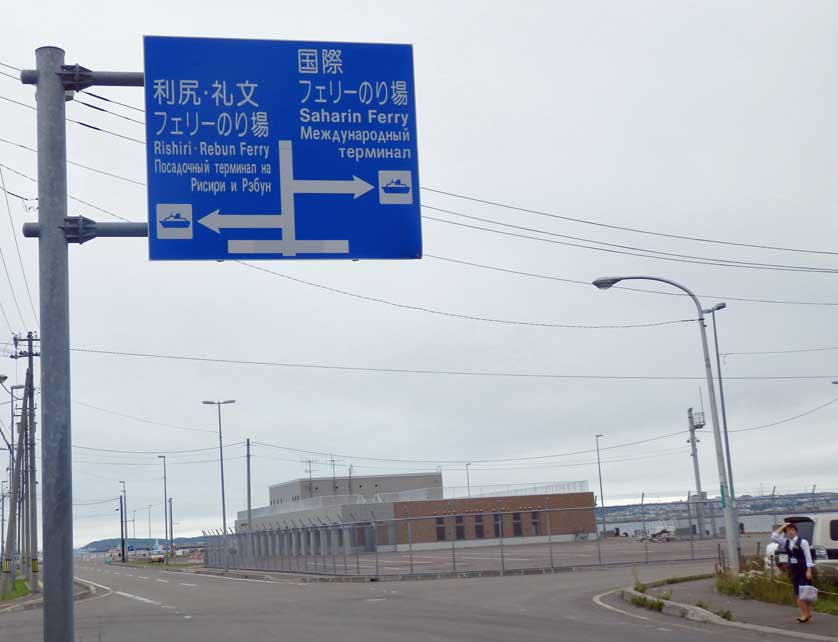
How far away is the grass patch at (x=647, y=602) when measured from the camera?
21.1 meters

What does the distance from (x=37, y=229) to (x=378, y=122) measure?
3.47m

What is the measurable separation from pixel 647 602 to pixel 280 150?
15.9 metres

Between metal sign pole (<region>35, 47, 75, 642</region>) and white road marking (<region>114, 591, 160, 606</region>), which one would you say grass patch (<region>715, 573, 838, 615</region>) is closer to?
metal sign pole (<region>35, 47, 75, 642</region>)

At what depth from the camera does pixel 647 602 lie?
21.8 meters

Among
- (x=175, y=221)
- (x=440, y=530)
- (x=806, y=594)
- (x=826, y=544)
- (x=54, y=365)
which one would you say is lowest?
(x=440, y=530)

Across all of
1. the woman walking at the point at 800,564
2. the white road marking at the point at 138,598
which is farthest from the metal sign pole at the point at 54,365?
the white road marking at the point at 138,598

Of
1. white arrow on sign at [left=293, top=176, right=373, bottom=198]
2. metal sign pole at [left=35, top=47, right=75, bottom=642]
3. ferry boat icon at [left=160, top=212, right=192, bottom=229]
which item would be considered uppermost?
white arrow on sign at [left=293, top=176, right=373, bottom=198]

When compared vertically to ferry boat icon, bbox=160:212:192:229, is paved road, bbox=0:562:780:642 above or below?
below

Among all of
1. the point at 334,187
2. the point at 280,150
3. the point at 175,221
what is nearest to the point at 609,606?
the point at 334,187

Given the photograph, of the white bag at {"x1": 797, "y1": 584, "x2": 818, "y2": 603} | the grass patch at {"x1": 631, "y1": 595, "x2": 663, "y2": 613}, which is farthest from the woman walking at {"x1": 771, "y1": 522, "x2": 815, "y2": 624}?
the grass patch at {"x1": 631, "y1": 595, "x2": 663, "y2": 613}

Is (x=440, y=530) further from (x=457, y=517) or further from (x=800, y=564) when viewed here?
(x=800, y=564)

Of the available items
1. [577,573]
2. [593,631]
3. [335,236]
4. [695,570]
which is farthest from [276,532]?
[335,236]

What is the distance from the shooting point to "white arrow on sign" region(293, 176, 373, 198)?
9.29 metres

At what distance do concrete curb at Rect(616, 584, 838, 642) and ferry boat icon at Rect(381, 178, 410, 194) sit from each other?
9.81 metres
